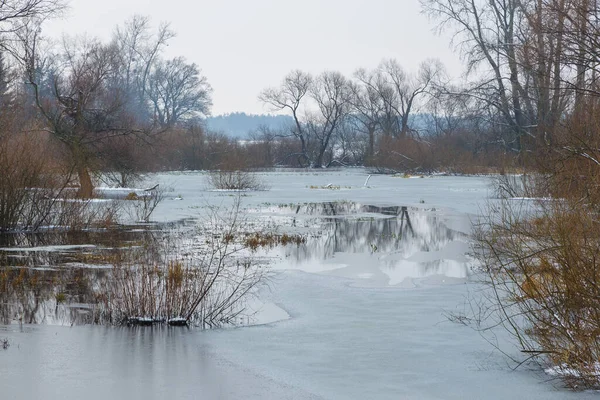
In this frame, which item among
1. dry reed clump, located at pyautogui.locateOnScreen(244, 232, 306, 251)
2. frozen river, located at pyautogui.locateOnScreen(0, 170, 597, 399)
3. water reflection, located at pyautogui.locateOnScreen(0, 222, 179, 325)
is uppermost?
dry reed clump, located at pyautogui.locateOnScreen(244, 232, 306, 251)

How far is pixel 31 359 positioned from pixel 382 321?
179 inches

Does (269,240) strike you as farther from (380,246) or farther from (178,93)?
(178,93)

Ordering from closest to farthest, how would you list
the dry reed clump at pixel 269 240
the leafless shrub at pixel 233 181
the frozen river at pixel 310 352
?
the frozen river at pixel 310 352
the dry reed clump at pixel 269 240
the leafless shrub at pixel 233 181

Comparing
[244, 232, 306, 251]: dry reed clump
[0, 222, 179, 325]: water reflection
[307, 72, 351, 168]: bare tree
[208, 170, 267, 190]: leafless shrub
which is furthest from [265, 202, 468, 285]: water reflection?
[307, 72, 351, 168]: bare tree

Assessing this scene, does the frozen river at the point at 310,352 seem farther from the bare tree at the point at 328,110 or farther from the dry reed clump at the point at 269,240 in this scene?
the bare tree at the point at 328,110

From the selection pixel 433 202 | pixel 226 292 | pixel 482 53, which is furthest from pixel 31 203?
pixel 482 53

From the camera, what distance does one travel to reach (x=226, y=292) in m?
12.0

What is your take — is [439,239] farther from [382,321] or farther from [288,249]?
[382,321]

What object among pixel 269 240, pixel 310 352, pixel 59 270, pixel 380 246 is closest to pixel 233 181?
pixel 269 240

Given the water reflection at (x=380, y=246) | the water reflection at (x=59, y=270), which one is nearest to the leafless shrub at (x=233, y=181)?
the water reflection at (x=380, y=246)

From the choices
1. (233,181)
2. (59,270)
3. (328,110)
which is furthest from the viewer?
(328,110)

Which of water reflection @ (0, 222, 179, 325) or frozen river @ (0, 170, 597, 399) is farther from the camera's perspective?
water reflection @ (0, 222, 179, 325)

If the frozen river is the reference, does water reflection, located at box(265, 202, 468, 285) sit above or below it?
above

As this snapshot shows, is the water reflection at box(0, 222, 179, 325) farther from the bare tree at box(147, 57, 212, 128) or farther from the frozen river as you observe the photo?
the bare tree at box(147, 57, 212, 128)
